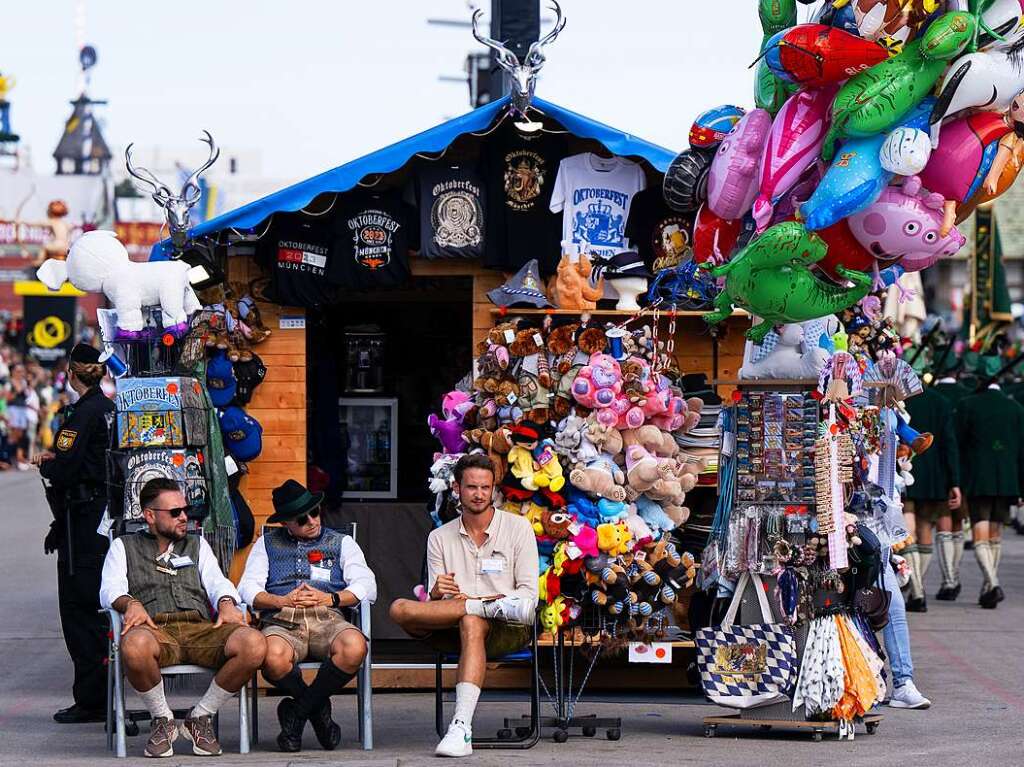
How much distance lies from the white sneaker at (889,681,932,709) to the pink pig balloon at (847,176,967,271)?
2.83m

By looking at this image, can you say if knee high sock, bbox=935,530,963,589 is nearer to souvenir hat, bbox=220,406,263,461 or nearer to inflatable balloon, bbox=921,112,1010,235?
souvenir hat, bbox=220,406,263,461

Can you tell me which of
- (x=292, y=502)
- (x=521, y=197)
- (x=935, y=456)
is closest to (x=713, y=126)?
(x=521, y=197)

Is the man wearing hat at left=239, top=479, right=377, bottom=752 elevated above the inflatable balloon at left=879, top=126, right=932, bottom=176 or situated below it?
below

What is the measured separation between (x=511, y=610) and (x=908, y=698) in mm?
2837

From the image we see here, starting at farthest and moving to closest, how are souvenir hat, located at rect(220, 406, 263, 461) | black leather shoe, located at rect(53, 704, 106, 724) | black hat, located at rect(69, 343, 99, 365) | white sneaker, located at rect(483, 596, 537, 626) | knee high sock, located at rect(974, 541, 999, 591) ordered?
knee high sock, located at rect(974, 541, 999, 591) → souvenir hat, located at rect(220, 406, 263, 461) → black hat, located at rect(69, 343, 99, 365) → black leather shoe, located at rect(53, 704, 106, 724) → white sneaker, located at rect(483, 596, 537, 626)

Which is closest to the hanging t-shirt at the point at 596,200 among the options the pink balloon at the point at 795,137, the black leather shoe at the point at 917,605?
the pink balloon at the point at 795,137

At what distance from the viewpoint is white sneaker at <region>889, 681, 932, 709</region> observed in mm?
10320

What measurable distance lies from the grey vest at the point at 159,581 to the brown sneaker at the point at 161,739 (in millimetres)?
527

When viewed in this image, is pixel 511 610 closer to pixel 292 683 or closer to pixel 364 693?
pixel 364 693

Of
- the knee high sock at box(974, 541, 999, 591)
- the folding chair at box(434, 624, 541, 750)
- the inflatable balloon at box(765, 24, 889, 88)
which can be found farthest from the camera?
the knee high sock at box(974, 541, 999, 591)

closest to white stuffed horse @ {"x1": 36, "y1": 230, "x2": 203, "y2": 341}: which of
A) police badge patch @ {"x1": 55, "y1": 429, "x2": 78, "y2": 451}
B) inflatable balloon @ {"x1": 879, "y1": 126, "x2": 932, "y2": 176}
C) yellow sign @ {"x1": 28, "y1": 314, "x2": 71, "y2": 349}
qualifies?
police badge patch @ {"x1": 55, "y1": 429, "x2": 78, "y2": 451}

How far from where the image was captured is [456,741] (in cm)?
842

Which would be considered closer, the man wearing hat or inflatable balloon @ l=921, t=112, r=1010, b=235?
inflatable balloon @ l=921, t=112, r=1010, b=235

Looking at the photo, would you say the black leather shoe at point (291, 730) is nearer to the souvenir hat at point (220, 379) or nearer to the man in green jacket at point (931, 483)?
the souvenir hat at point (220, 379)
